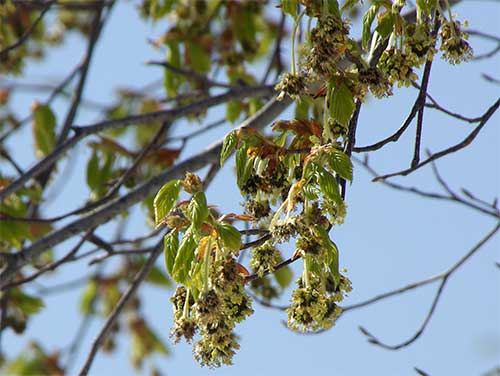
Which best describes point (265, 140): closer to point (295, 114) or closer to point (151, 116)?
point (151, 116)

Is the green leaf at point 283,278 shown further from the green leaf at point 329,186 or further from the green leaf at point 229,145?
the green leaf at point 329,186

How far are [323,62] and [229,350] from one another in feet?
2.59

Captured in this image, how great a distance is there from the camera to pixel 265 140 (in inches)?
111

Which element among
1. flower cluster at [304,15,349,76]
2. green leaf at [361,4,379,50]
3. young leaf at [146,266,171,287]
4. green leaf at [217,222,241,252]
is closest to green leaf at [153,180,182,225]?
green leaf at [217,222,241,252]

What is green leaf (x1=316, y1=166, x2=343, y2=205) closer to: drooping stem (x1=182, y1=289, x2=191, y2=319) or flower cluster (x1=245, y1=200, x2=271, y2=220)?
flower cluster (x1=245, y1=200, x2=271, y2=220)

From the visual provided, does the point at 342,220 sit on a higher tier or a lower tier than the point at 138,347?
lower

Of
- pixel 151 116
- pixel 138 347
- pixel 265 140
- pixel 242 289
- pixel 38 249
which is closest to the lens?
pixel 242 289

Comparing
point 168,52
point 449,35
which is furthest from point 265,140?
point 168,52

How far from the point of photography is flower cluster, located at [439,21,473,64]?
280 cm

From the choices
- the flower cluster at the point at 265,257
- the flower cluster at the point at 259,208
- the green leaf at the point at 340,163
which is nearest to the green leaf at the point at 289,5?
the green leaf at the point at 340,163

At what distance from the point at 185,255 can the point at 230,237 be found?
12 centimetres

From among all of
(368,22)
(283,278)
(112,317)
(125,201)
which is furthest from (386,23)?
(283,278)

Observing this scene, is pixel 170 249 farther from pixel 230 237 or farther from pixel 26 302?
pixel 26 302

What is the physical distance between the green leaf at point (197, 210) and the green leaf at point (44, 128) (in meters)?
3.25
